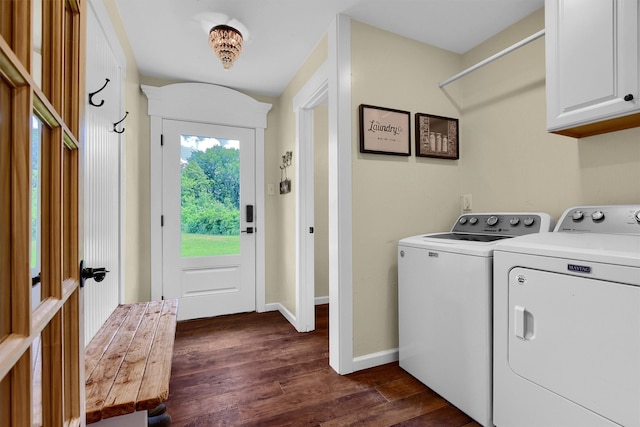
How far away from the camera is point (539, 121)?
183 centimetres

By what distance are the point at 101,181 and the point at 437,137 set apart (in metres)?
2.20

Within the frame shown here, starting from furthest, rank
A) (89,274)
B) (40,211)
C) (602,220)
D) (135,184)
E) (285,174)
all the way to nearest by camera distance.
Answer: (285,174) < (135,184) < (602,220) < (89,274) < (40,211)

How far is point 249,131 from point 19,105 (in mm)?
2767

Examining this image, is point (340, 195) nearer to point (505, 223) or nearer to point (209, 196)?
point (505, 223)

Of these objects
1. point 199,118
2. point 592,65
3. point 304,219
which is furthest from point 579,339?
point 199,118

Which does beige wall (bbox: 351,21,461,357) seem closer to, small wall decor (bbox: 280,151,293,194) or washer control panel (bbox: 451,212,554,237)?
washer control panel (bbox: 451,212,554,237)

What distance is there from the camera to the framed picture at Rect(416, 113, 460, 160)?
2.13 metres

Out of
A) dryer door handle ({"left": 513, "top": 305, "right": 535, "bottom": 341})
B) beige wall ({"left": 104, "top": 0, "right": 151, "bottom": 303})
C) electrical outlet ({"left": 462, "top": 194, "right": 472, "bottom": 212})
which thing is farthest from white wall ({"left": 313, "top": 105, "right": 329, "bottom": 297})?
dryer door handle ({"left": 513, "top": 305, "right": 535, "bottom": 341})

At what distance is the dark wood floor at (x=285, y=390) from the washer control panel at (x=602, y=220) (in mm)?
1140

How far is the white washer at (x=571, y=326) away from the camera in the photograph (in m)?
0.96

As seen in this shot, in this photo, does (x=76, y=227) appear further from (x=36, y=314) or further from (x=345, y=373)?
(x=345, y=373)

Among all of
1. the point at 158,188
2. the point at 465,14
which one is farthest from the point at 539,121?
the point at 158,188

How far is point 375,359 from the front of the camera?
199cm

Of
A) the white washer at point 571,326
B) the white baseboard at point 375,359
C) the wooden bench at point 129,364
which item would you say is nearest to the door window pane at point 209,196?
the wooden bench at point 129,364
